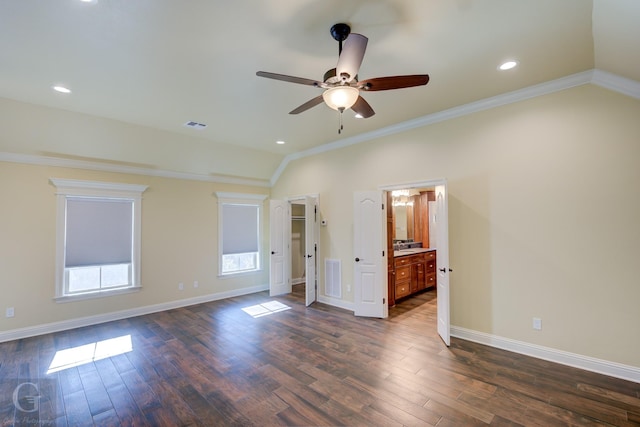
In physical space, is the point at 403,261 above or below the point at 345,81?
below

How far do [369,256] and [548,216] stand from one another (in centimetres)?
255

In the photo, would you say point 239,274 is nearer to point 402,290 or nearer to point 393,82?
point 402,290

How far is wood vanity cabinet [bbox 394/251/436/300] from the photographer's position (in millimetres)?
5689

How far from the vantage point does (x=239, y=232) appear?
22.4ft

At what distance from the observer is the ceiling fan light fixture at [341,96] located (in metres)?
2.27

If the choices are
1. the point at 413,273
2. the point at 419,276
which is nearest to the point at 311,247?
the point at 413,273

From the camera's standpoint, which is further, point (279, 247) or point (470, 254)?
point (279, 247)

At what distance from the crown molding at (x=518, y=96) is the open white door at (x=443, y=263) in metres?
1.10

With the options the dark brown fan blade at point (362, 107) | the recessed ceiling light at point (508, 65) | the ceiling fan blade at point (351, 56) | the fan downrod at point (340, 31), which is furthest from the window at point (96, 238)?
the recessed ceiling light at point (508, 65)

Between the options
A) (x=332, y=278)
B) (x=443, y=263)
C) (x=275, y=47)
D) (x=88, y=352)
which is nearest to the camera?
(x=275, y=47)

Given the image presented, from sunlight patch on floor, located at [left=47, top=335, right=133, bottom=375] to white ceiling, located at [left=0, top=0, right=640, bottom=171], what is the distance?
10.8 ft

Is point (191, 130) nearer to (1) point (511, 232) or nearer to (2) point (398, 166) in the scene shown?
(2) point (398, 166)

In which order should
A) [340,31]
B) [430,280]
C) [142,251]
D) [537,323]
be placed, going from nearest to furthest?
1. [340,31]
2. [537,323]
3. [142,251]
4. [430,280]

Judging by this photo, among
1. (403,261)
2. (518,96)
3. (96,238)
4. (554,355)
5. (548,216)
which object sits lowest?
(554,355)
